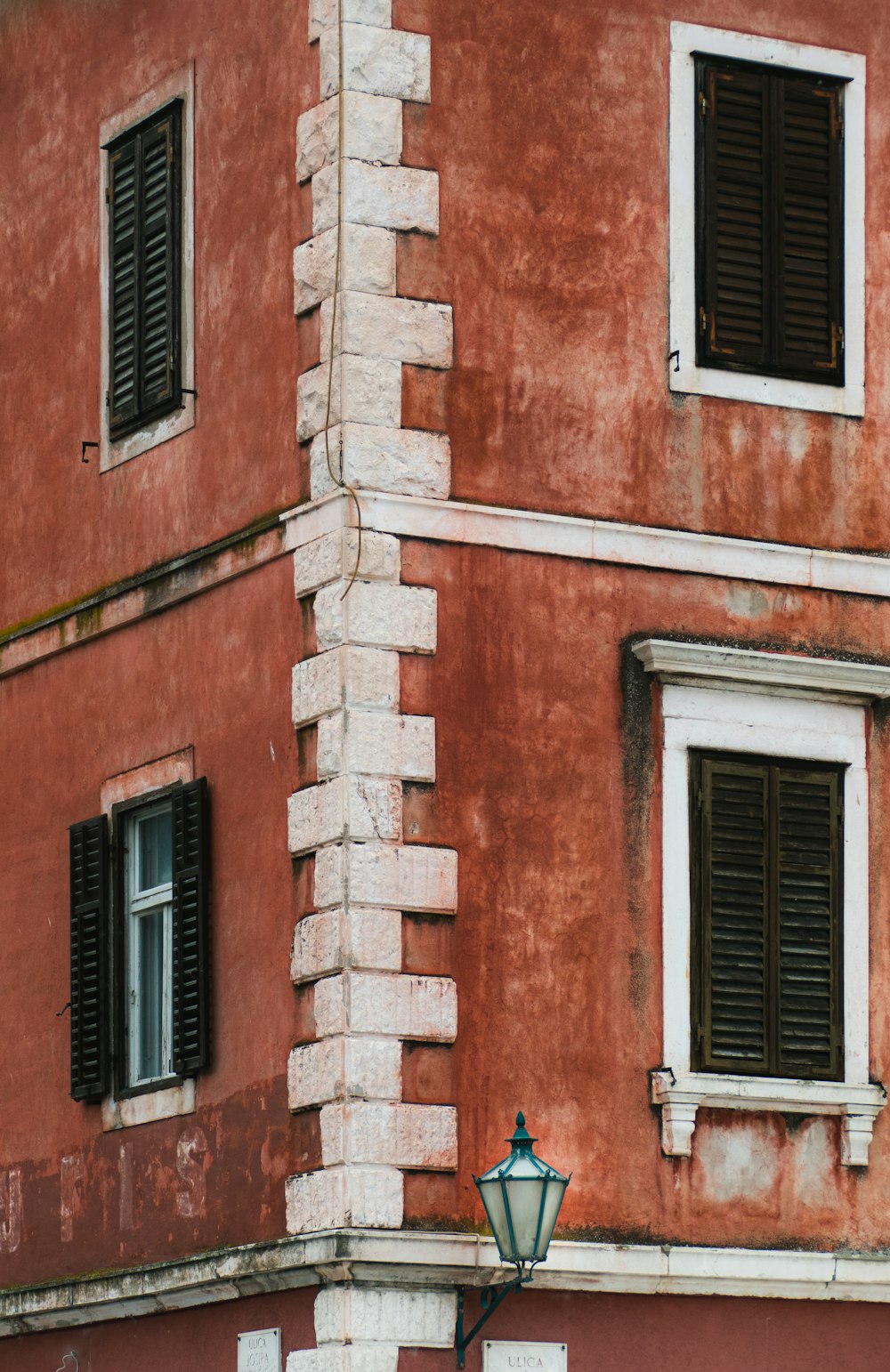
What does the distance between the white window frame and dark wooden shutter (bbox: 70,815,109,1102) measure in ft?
0.39

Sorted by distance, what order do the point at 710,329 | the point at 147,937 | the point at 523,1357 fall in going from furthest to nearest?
the point at 147,937, the point at 710,329, the point at 523,1357

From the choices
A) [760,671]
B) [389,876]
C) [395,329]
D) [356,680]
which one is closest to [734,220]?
[395,329]

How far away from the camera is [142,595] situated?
18.7m

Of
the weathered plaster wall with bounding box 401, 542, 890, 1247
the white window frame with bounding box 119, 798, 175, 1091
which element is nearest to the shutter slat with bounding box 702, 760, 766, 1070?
the weathered plaster wall with bounding box 401, 542, 890, 1247

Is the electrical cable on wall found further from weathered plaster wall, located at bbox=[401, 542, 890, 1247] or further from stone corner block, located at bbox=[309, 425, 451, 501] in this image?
weathered plaster wall, located at bbox=[401, 542, 890, 1247]

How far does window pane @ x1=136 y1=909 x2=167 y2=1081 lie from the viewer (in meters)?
18.3

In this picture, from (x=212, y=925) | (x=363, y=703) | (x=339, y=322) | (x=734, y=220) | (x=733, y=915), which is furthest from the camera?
(x=734, y=220)

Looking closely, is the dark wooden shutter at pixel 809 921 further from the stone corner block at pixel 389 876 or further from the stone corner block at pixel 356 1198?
the stone corner block at pixel 356 1198

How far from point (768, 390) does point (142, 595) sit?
3.48m

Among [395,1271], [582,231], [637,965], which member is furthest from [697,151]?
[395,1271]

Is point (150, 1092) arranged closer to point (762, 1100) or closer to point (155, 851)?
point (155, 851)

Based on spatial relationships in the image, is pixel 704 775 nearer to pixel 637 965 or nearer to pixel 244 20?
pixel 637 965

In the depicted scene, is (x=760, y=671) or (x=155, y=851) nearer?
(x=760, y=671)

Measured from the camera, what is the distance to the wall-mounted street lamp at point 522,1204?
52.2 feet
